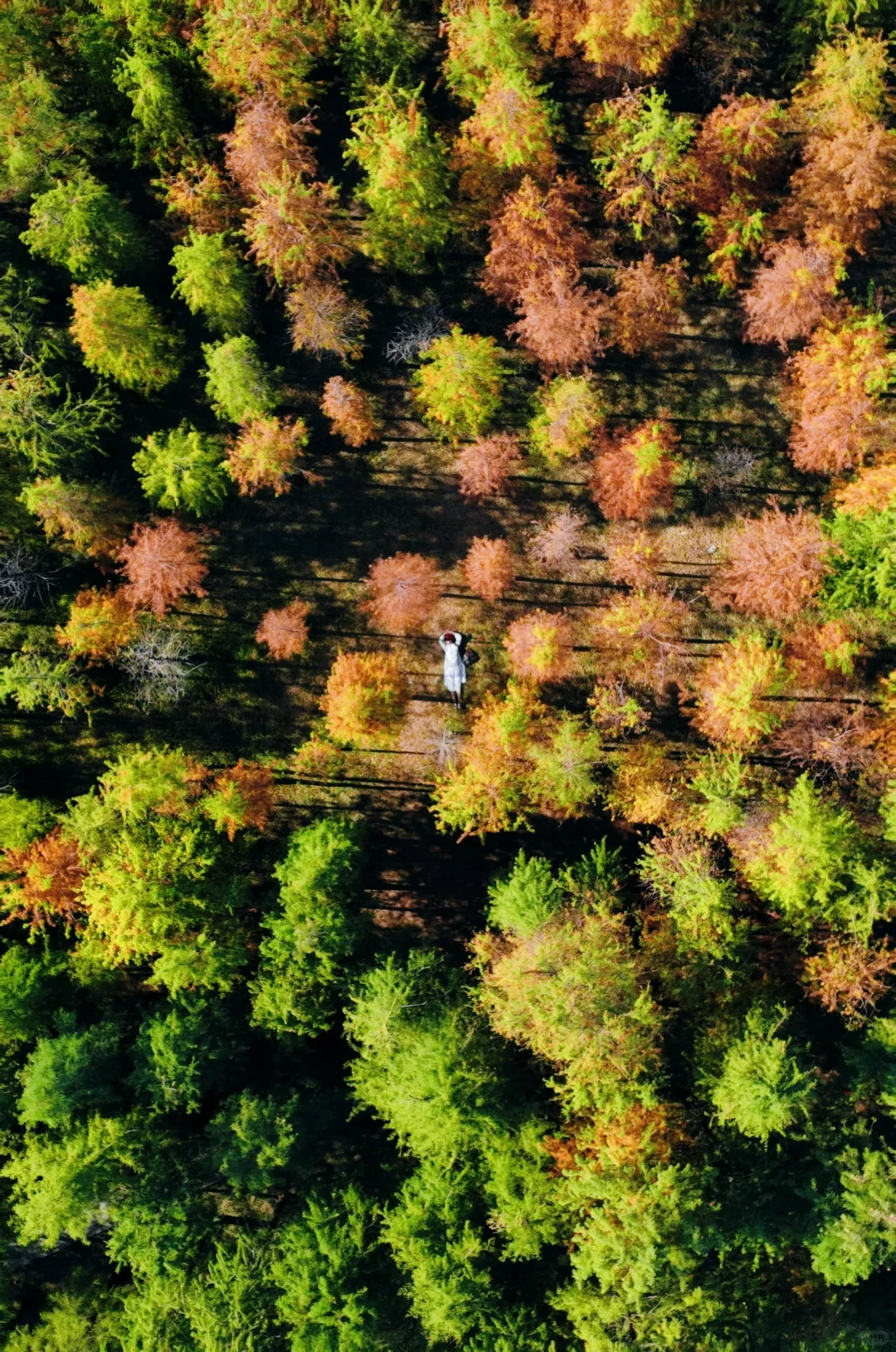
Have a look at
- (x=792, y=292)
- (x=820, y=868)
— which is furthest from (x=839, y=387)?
(x=820, y=868)

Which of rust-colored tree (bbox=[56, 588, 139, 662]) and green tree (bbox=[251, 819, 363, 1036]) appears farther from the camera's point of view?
rust-colored tree (bbox=[56, 588, 139, 662])

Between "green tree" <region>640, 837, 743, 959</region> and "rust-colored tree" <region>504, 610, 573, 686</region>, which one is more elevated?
"rust-colored tree" <region>504, 610, 573, 686</region>

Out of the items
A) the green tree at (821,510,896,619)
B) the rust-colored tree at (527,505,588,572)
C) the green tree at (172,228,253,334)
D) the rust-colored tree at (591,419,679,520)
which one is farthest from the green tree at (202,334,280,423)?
the green tree at (821,510,896,619)

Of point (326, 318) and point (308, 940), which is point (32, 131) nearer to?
point (326, 318)

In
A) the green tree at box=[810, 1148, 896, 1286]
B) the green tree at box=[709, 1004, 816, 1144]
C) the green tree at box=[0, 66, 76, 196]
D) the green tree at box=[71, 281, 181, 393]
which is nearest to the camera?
→ the green tree at box=[709, 1004, 816, 1144]

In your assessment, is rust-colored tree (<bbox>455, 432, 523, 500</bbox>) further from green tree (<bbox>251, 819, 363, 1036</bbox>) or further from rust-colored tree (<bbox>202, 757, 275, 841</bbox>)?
green tree (<bbox>251, 819, 363, 1036</bbox>)
